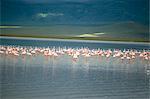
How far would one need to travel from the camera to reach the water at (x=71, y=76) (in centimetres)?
194

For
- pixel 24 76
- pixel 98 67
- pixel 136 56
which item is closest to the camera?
pixel 24 76

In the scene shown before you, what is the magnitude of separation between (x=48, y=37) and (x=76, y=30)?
24 cm

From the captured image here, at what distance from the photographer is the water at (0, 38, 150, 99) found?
194 centimetres

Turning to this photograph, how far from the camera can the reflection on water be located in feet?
6.34

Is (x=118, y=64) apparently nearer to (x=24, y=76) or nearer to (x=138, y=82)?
(x=138, y=82)

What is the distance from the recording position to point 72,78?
2.15 m

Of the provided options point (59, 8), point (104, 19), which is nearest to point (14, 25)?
point (59, 8)

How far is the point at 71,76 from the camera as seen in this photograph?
2.18 m

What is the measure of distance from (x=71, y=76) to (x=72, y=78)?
1.5 inches

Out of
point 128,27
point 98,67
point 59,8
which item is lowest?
point 98,67

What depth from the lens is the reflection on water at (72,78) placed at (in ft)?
6.34

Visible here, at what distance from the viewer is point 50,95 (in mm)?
1906

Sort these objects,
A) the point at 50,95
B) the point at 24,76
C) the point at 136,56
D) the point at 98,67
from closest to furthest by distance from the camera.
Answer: the point at 50,95 < the point at 24,76 < the point at 98,67 < the point at 136,56

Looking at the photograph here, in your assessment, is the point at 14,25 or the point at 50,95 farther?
the point at 14,25
